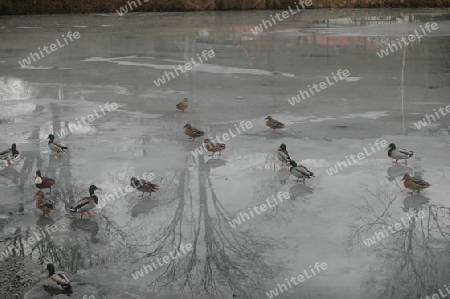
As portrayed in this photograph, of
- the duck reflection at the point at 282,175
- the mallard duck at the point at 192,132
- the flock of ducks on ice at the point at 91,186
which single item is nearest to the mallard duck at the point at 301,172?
the flock of ducks on ice at the point at 91,186

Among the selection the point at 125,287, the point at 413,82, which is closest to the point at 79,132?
the point at 125,287

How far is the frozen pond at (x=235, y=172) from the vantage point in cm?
732

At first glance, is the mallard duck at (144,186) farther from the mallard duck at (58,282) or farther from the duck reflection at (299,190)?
the mallard duck at (58,282)

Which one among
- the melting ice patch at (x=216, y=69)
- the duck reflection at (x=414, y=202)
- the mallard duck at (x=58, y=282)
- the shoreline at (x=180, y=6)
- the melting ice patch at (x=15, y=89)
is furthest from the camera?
the shoreline at (x=180, y=6)

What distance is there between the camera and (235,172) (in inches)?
436

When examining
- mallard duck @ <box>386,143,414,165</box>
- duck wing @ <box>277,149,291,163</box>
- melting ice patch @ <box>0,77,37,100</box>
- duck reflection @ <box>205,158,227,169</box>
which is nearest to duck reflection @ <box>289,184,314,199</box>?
duck wing @ <box>277,149,291,163</box>

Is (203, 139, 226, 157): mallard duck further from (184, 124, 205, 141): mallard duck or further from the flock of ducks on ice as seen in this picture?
(184, 124, 205, 141): mallard duck

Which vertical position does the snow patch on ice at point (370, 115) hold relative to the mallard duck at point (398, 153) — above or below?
below

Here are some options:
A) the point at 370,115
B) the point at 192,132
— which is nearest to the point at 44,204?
the point at 192,132

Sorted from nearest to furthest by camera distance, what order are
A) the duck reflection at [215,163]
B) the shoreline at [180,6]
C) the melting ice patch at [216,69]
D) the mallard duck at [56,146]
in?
1. the duck reflection at [215,163]
2. the mallard duck at [56,146]
3. the melting ice patch at [216,69]
4. the shoreline at [180,6]

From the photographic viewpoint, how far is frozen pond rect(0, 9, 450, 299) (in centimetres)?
732

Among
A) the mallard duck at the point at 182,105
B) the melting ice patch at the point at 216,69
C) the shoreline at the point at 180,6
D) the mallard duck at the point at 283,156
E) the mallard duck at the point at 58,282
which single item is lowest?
the shoreline at the point at 180,6

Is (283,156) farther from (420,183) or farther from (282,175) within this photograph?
(420,183)

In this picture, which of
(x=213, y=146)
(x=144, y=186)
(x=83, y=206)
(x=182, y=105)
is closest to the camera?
(x=83, y=206)
